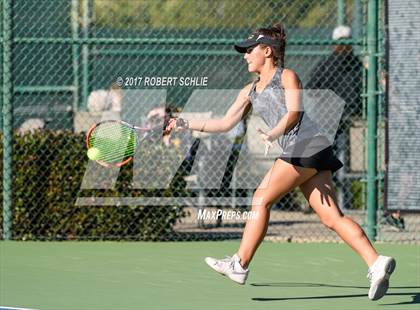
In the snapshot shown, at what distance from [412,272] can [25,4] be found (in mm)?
4785

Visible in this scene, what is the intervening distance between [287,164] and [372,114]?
3833 millimetres

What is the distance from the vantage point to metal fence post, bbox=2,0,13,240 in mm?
10680

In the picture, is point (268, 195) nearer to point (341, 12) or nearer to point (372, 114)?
point (372, 114)

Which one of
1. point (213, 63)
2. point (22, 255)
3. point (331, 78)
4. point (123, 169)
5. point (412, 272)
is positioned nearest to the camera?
point (412, 272)

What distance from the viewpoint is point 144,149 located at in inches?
429

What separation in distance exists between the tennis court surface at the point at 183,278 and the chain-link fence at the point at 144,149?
0.38m

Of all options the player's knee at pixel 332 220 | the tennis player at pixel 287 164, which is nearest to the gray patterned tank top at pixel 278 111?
the tennis player at pixel 287 164

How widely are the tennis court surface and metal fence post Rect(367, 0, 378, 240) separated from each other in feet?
1.57

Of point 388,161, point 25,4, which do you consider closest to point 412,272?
point 388,161

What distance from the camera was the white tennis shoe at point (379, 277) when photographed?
7.02 m

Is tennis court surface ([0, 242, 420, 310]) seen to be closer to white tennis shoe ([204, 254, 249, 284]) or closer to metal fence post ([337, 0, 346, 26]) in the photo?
white tennis shoe ([204, 254, 249, 284])

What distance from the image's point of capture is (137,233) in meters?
10.9

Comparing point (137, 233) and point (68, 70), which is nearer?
point (137, 233)

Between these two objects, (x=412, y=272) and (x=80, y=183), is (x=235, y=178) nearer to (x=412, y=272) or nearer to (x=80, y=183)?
(x=80, y=183)
